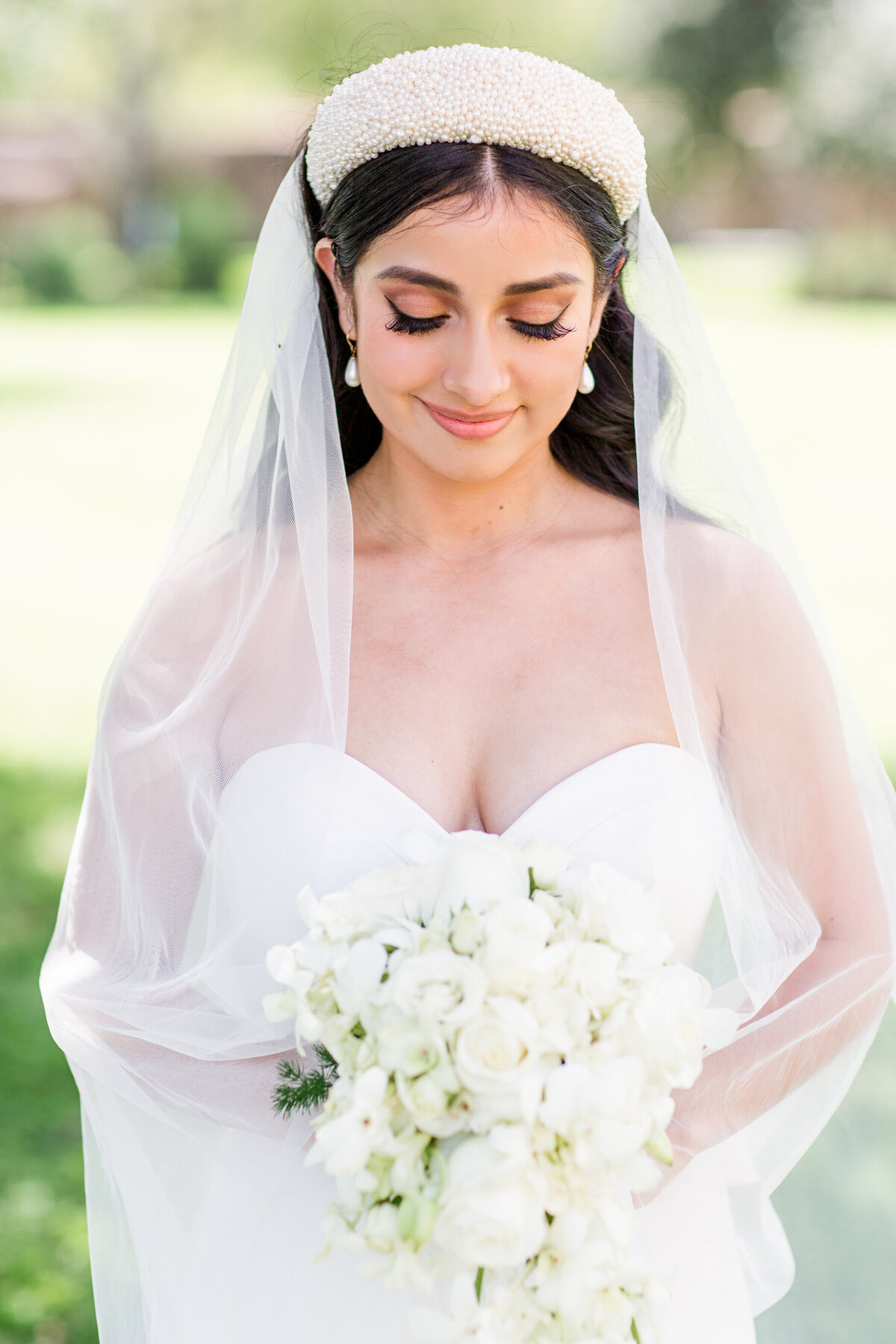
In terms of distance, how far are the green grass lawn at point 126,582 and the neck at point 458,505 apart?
26.9 inches

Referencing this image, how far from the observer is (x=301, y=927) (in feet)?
7.39

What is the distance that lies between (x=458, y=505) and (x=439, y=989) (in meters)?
1.23

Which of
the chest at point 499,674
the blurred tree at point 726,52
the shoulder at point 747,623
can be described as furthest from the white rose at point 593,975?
the blurred tree at point 726,52

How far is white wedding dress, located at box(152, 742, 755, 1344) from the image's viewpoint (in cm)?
226

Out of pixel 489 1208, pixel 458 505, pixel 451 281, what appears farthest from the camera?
pixel 458 505

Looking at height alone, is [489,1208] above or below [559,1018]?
below

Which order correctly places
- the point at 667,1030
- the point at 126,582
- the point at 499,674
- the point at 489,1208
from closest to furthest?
the point at 489,1208 < the point at 667,1030 < the point at 499,674 < the point at 126,582

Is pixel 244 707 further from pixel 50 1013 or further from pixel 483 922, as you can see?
pixel 483 922

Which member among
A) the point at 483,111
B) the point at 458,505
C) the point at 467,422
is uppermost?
the point at 483,111

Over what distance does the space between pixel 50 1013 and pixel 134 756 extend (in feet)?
1.52

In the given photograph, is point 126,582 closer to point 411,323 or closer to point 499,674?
point 499,674

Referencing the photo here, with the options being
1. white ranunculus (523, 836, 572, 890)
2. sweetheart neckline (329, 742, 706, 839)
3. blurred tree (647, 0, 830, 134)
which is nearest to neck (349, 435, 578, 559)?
sweetheart neckline (329, 742, 706, 839)

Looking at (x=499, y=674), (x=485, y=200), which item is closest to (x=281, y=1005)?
(x=499, y=674)

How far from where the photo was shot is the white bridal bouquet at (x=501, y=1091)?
1570 mm
